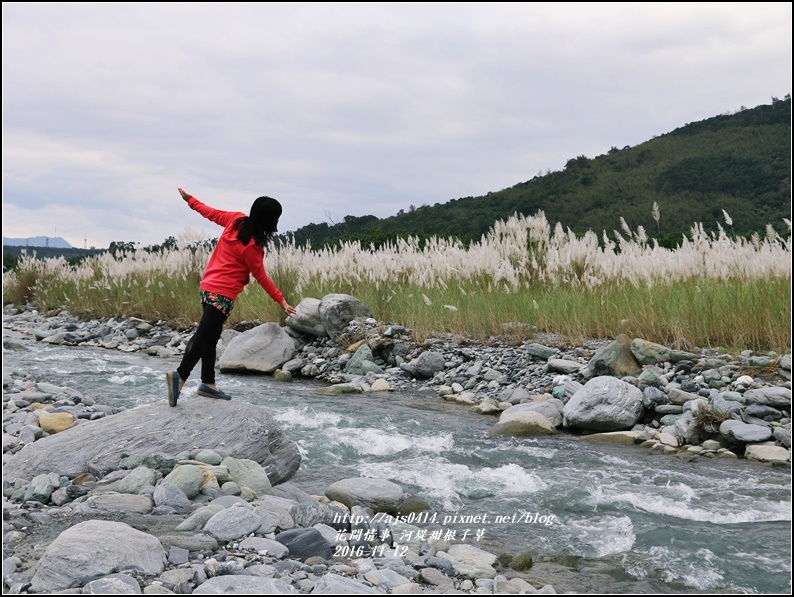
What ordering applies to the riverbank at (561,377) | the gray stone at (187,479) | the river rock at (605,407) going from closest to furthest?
the gray stone at (187,479) → the riverbank at (561,377) → the river rock at (605,407)

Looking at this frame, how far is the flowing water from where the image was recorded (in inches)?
130

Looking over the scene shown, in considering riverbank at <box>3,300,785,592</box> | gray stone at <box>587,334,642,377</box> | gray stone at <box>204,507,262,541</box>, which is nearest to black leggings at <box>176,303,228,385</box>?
riverbank at <box>3,300,785,592</box>

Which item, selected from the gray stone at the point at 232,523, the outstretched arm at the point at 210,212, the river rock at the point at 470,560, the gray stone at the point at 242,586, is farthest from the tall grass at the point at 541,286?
the gray stone at the point at 242,586

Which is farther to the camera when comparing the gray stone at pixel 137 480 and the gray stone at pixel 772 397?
the gray stone at pixel 772 397

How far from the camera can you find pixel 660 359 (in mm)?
6812

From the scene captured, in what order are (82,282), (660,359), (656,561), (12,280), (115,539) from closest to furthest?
(115,539) < (656,561) < (660,359) < (82,282) < (12,280)

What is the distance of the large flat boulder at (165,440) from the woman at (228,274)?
0.25 meters

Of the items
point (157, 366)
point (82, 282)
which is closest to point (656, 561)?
point (157, 366)

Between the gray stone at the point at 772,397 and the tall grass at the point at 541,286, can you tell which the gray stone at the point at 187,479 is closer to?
the gray stone at the point at 772,397

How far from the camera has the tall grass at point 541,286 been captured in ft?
23.5

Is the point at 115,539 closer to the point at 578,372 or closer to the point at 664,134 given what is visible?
the point at 578,372

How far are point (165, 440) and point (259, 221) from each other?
1669 mm

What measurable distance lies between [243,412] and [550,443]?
8.23 ft

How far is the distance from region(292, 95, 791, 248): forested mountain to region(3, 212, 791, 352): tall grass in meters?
24.5
